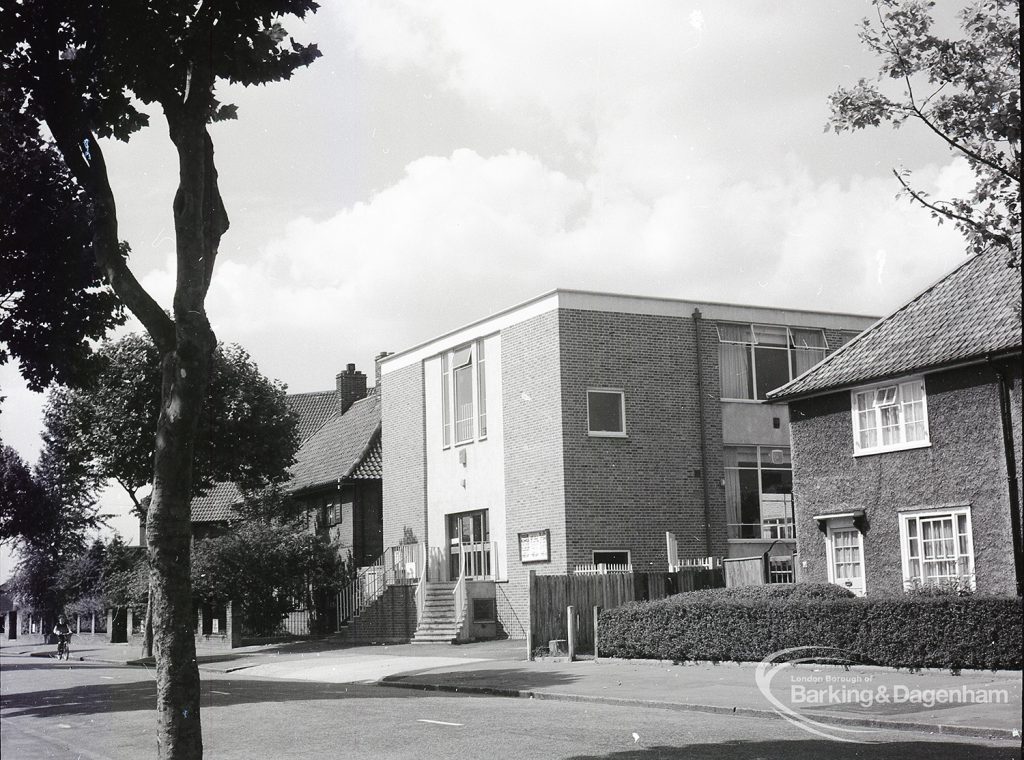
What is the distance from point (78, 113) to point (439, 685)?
12.3 metres

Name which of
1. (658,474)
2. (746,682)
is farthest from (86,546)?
(746,682)

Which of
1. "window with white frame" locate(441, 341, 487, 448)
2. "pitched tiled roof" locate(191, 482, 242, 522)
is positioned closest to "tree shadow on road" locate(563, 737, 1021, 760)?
"window with white frame" locate(441, 341, 487, 448)

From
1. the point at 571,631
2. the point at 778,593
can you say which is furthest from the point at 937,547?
the point at 571,631

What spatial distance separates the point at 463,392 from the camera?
3381cm

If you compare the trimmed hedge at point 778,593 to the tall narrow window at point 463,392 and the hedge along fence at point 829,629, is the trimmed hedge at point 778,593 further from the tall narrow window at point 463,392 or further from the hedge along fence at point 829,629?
the tall narrow window at point 463,392

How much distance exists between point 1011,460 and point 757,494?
11.1 m

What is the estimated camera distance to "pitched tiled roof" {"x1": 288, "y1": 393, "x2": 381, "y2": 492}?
4162 centimetres

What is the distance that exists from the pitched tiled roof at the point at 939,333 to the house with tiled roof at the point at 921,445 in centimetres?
3

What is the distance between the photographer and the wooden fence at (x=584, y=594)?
23.6 meters

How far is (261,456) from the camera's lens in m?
35.8

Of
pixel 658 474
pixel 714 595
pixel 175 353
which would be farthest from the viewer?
pixel 658 474

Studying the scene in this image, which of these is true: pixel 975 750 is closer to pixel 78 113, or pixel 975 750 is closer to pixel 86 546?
pixel 78 113

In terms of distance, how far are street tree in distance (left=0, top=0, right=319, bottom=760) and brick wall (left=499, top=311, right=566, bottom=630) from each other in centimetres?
1914

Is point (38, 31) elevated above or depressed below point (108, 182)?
above
